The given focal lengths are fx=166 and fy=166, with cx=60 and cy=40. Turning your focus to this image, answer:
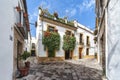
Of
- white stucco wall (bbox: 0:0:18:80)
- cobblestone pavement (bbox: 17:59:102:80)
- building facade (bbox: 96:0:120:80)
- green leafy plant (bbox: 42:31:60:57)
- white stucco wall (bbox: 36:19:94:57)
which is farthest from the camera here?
green leafy plant (bbox: 42:31:60:57)

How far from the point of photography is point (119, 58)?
4422mm

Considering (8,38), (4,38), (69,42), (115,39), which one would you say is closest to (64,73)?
(8,38)

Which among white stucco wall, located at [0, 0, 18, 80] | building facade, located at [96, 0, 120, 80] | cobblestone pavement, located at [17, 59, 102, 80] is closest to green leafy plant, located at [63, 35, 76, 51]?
cobblestone pavement, located at [17, 59, 102, 80]

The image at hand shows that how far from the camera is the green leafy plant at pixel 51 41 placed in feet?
60.2

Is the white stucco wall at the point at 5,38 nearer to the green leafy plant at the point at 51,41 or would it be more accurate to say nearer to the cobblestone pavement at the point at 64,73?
the cobblestone pavement at the point at 64,73

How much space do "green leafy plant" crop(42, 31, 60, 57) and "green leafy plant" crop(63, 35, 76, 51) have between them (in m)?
1.48


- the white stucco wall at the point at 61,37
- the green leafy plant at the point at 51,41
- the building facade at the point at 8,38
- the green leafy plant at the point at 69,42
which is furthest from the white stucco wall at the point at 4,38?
the green leafy plant at the point at 69,42

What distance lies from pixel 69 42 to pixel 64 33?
1386 mm

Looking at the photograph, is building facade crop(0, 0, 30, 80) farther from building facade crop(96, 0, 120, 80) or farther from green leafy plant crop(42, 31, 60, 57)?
green leafy plant crop(42, 31, 60, 57)

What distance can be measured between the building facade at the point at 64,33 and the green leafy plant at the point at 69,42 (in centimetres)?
42

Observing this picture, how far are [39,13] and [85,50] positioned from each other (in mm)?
10854

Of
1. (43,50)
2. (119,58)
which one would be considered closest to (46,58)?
(43,50)

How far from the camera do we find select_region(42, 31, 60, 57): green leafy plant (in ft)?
60.2

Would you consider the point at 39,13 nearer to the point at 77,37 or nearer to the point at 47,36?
the point at 47,36
